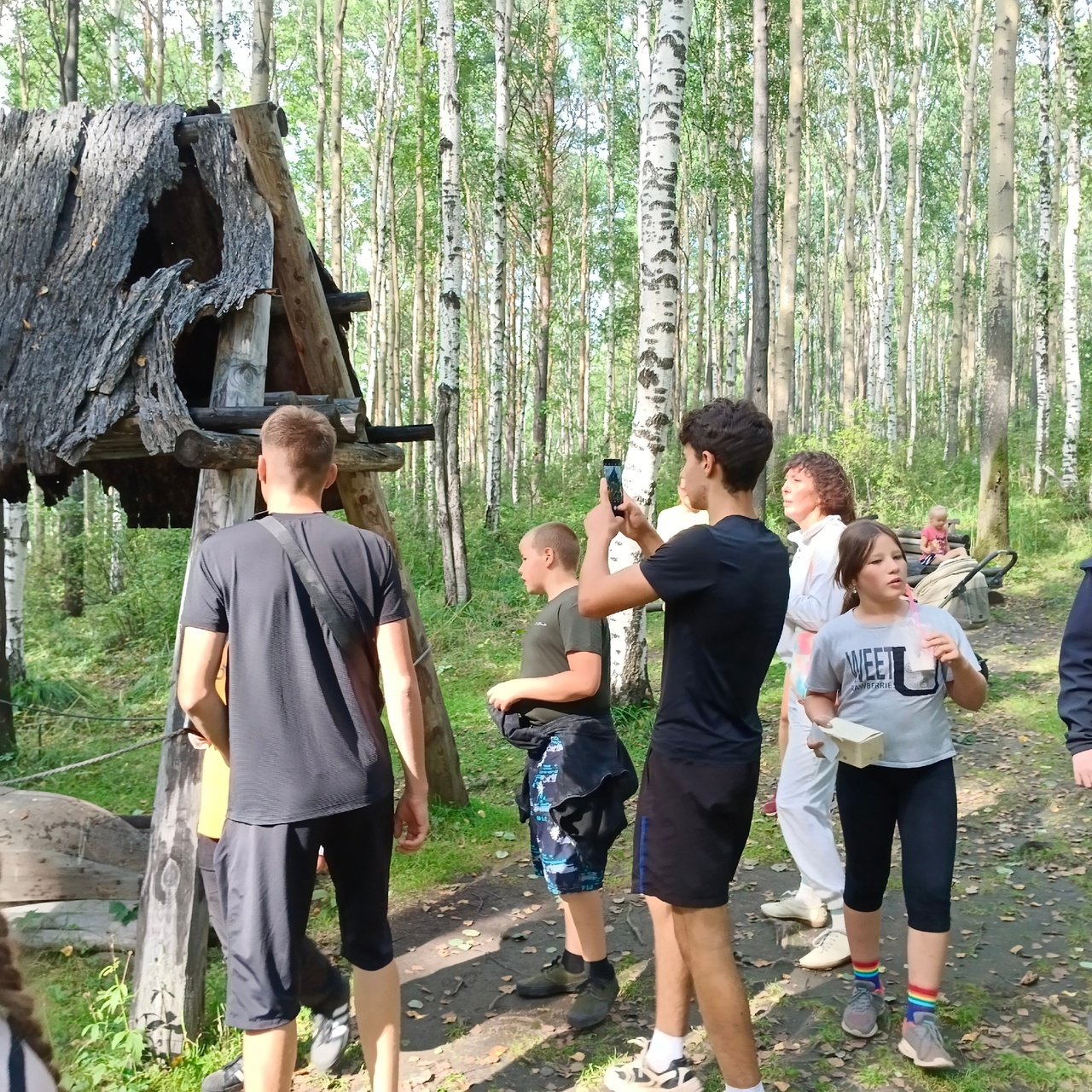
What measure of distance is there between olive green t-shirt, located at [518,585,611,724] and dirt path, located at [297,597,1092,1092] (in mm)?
1158

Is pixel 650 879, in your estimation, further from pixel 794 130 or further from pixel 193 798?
pixel 794 130

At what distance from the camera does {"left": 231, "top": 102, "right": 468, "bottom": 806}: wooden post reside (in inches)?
155

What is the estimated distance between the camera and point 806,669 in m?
3.94

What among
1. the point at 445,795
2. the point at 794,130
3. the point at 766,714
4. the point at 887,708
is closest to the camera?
the point at 887,708

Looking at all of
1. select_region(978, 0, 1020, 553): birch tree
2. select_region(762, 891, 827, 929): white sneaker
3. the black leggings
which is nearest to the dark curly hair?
the black leggings

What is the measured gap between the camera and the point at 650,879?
2.66 metres

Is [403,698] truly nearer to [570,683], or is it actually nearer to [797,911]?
[570,683]

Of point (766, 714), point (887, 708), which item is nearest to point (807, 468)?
point (887, 708)

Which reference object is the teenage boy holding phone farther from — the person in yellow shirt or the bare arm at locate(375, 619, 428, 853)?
the person in yellow shirt

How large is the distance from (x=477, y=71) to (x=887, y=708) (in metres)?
21.6

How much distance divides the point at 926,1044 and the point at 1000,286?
12649 millimetres

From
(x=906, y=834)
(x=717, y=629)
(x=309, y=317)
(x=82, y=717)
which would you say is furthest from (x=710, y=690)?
(x=82, y=717)

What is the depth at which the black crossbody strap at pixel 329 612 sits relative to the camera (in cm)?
246

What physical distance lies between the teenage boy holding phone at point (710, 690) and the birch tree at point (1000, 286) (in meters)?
11.6
